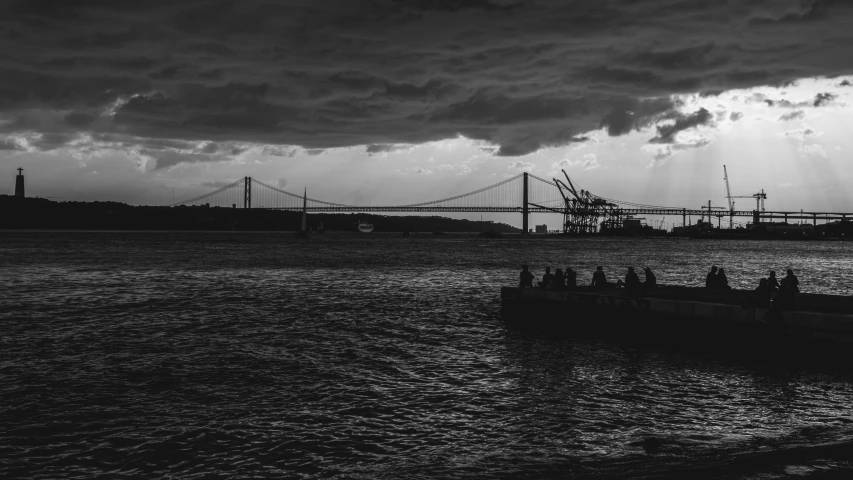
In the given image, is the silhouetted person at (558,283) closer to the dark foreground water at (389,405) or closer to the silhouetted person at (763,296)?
the dark foreground water at (389,405)

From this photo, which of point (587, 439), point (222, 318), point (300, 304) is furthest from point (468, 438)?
point (300, 304)

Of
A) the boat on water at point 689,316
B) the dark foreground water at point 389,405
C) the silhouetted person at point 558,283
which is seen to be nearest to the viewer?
the dark foreground water at point 389,405

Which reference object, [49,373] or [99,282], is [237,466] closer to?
[49,373]

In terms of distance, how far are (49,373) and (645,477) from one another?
45.9 feet

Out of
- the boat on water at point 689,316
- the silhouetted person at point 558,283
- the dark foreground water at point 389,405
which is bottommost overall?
the dark foreground water at point 389,405

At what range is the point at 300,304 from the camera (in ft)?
107

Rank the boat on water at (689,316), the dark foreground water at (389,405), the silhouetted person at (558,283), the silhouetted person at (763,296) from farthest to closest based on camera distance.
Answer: the silhouetted person at (558,283) → the silhouetted person at (763,296) → the boat on water at (689,316) → the dark foreground water at (389,405)

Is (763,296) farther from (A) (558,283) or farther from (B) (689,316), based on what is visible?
(A) (558,283)

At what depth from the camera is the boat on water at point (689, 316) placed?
17.8 metres

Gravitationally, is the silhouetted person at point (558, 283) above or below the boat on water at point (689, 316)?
above

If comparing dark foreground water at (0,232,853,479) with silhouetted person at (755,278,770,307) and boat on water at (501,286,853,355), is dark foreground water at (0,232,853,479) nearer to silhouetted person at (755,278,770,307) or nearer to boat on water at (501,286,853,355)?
boat on water at (501,286,853,355)

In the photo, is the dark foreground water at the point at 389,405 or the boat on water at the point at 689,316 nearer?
the dark foreground water at the point at 389,405

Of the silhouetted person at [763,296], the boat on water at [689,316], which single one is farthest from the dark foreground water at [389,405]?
the silhouetted person at [763,296]

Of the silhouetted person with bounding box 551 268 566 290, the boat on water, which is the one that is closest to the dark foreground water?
the boat on water
